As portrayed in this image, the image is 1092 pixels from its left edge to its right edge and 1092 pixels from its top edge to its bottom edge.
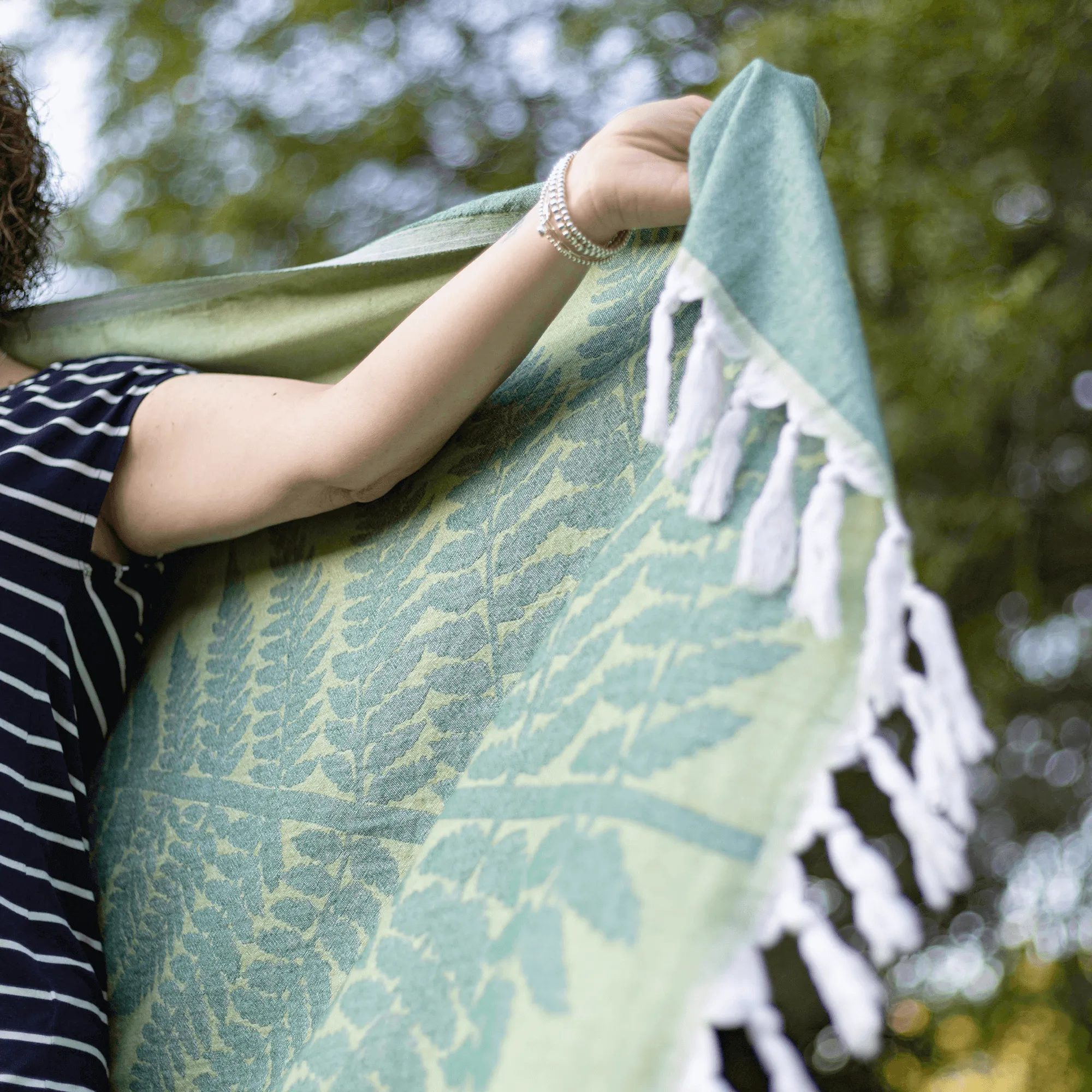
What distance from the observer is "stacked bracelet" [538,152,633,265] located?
0.62 m

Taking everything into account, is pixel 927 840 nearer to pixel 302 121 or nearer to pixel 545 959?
pixel 545 959

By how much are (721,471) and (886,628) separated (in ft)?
0.36

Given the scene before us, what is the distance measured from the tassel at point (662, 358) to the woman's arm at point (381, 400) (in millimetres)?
122

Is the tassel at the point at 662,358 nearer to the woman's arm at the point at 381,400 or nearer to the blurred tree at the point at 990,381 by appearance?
the woman's arm at the point at 381,400

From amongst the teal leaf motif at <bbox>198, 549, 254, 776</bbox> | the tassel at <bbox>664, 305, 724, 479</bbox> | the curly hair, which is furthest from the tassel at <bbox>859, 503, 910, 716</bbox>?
the curly hair

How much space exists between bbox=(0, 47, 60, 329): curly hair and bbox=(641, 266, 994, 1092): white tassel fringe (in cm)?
81

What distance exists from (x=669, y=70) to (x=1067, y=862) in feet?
6.50

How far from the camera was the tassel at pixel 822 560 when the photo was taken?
0.40 meters

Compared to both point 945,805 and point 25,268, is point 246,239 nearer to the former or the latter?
point 25,268

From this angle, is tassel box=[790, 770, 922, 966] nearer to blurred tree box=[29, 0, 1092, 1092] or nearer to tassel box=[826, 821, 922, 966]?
tassel box=[826, 821, 922, 966]

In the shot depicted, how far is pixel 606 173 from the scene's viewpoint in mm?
598

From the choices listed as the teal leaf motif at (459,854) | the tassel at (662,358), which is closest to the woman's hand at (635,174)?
the tassel at (662,358)

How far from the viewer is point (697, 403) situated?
0.47 m

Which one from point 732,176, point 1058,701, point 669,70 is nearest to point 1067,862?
point 1058,701
